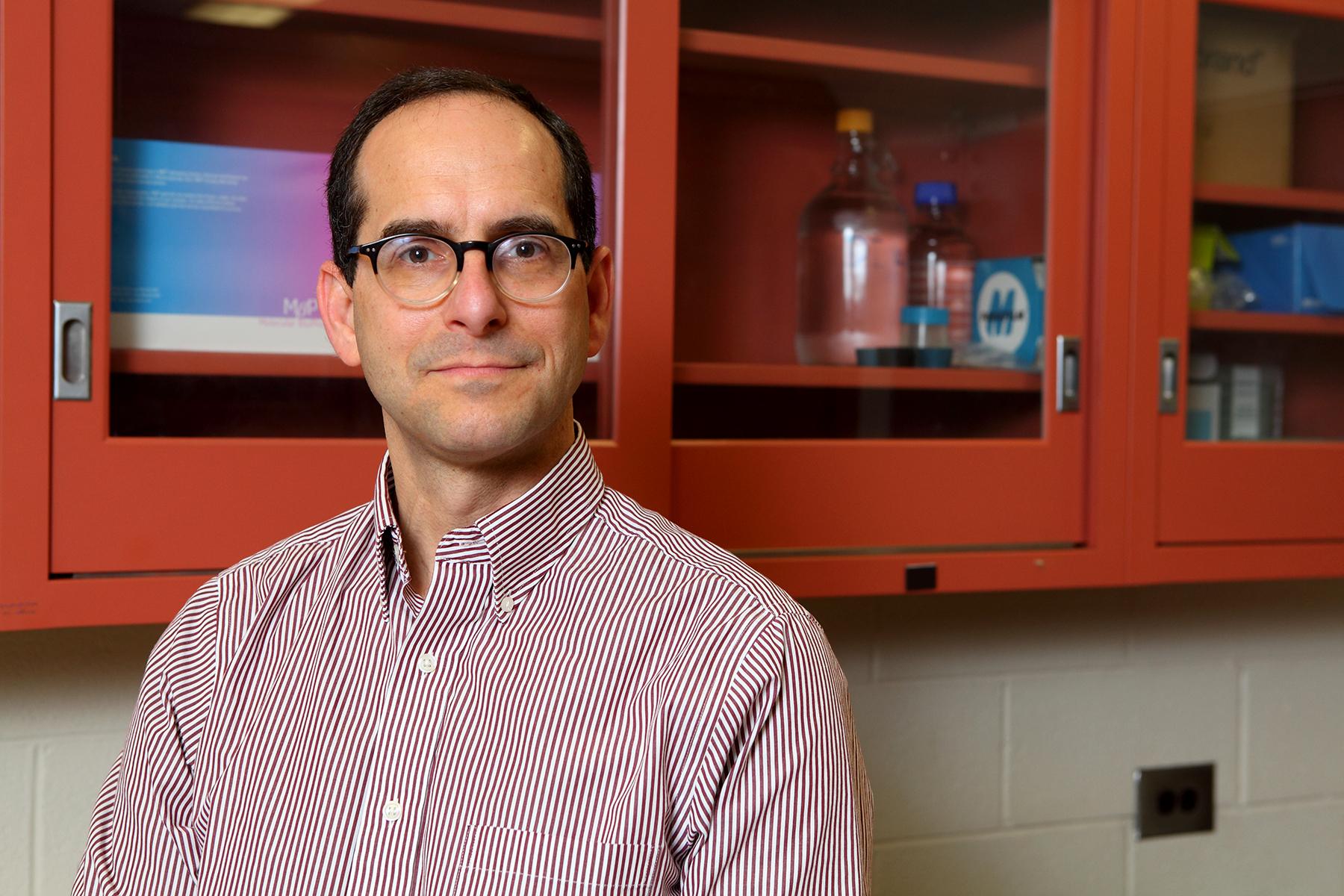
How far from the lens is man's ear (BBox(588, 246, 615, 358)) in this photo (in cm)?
98

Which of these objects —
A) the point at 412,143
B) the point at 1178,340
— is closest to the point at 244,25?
the point at 412,143

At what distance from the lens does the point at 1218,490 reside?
1.30 m

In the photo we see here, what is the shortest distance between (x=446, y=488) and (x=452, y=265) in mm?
158

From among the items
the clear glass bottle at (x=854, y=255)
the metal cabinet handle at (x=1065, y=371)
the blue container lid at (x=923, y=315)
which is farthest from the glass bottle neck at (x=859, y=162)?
the metal cabinet handle at (x=1065, y=371)

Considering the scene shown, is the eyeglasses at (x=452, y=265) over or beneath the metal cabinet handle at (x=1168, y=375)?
over

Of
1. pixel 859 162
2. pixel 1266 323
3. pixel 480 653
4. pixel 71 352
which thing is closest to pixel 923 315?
pixel 859 162

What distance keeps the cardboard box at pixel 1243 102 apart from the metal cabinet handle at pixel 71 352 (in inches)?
41.3

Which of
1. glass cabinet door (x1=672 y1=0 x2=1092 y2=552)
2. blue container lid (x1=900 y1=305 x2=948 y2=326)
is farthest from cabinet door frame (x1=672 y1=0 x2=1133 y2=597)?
blue container lid (x1=900 y1=305 x2=948 y2=326)

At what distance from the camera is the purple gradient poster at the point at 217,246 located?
1009mm

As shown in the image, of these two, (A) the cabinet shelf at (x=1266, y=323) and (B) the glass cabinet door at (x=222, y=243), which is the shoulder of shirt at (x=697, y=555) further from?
(A) the cabinet shelf at (x=1266, y=323)

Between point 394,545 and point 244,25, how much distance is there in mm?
460

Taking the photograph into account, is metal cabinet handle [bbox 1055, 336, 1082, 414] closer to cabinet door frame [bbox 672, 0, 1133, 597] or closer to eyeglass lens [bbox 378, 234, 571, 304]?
cabinet door frame [bbox 672, 0, 1133, 597]

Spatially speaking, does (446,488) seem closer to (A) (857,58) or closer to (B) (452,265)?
(B) (452,265)

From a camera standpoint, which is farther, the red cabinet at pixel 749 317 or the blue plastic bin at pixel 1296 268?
the blue plastic bin at pixel 1296 268
